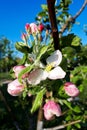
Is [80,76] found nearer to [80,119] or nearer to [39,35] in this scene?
[80,119]

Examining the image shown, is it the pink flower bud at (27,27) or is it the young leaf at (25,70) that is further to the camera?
the pink flower bud at (27,27)

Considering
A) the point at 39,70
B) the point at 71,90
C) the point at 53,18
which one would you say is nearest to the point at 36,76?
the point at 39,70

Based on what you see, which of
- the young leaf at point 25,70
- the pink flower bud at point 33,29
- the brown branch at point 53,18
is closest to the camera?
the brown branch at point 53,18

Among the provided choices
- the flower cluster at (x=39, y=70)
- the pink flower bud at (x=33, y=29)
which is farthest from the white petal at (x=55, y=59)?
the pink flower bud at (x=33, y=29)

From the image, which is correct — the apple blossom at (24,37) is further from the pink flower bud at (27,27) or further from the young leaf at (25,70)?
the young leaf at (25,70)

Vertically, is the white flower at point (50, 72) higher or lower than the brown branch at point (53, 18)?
lower

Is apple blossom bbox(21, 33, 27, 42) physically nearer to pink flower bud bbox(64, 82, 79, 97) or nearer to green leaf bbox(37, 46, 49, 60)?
green leaf bbox(37, 46, 49, 60)

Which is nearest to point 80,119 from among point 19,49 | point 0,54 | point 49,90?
point 49,90
